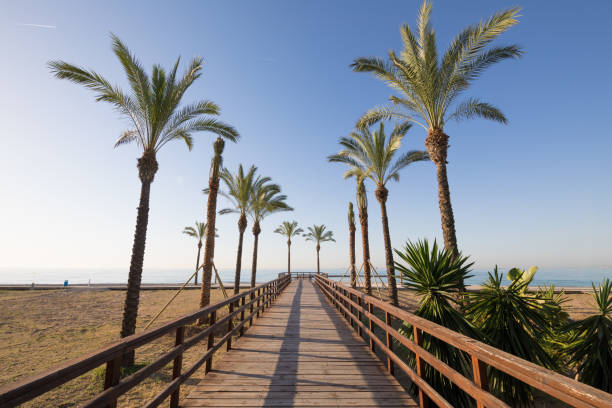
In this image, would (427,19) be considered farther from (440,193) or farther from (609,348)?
(609,348)

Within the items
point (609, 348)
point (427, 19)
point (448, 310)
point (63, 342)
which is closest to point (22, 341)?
point (63, 342)

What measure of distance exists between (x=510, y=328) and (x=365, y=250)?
12.0 m

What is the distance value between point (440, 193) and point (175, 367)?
28.4 feet

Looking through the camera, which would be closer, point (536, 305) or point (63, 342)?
point (536, 305)

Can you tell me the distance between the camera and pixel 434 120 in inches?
390

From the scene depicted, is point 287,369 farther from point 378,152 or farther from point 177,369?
point 378,152

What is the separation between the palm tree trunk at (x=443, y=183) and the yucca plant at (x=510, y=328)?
Result: 3.00m

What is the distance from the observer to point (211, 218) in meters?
13.6

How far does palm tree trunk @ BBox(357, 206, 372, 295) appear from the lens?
1609cm

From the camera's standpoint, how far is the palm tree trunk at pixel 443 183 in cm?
824

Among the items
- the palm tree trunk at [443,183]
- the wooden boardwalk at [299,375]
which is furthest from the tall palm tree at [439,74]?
the wooden boardwalk at [299,375]

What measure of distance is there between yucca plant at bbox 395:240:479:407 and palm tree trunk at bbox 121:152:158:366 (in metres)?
7.84

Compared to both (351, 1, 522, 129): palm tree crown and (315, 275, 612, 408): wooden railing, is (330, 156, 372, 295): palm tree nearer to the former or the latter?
(351, 1, 522, 129): palm tree crown

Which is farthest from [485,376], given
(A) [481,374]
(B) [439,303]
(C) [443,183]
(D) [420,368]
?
(C) [443,183]
